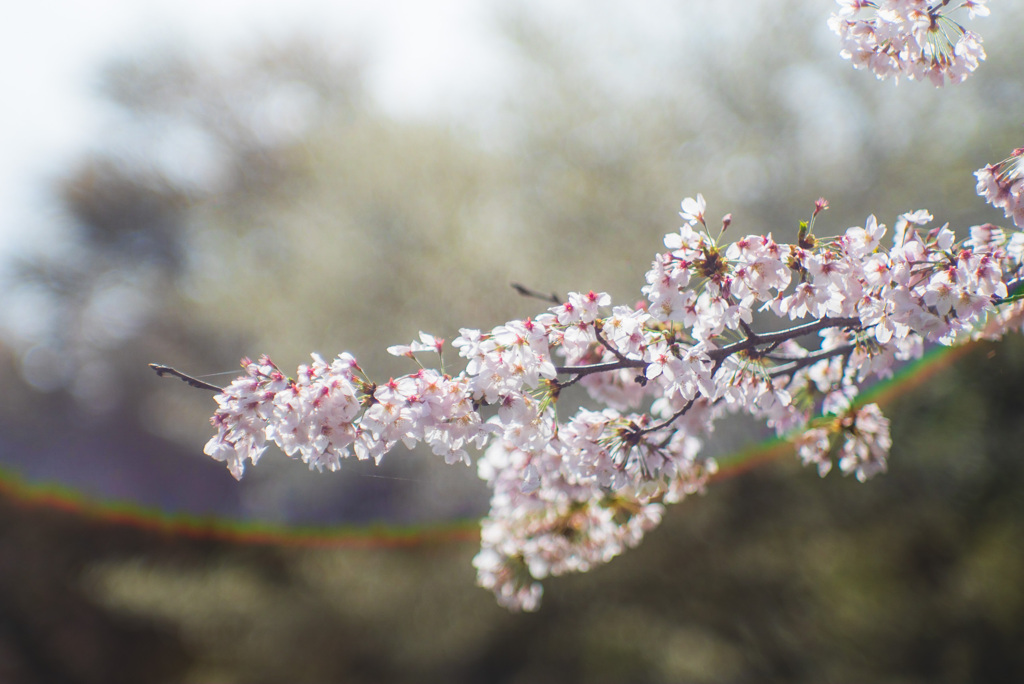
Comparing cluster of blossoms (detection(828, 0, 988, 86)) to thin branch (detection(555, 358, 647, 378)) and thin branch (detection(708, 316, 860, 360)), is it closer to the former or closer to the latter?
thin branch (detection(708, 316, 860, 360))

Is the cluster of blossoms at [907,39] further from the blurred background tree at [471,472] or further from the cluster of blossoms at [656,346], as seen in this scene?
the blurred background tree at [471,472]

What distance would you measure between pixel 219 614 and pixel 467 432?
5.71 metres

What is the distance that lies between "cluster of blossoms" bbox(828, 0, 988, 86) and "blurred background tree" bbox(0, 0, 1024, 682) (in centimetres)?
266

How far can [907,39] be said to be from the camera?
1.35 meters

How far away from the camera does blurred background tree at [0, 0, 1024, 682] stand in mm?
4117

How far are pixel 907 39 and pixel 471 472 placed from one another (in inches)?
178

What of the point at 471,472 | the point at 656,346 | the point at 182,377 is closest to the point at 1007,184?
the point at 656,346

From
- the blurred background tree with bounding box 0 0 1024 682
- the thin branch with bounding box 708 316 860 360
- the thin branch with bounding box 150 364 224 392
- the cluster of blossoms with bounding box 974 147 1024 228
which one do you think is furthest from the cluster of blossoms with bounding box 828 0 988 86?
the blurred background tree with bounding box 0 0 1024 682

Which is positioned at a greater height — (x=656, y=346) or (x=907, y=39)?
(x=907, y=39)

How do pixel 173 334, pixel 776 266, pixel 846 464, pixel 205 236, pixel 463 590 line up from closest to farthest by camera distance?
pixel 776 266 → pixel 846 464 → pixel 463 590 → pixel 173 334 → pixel 205 236

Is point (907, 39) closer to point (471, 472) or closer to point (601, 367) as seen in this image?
point (601, 367)

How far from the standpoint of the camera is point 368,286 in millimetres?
6027

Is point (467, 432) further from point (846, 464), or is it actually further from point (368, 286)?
point (368, 286)

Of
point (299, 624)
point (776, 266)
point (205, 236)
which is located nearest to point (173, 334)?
point (205, 236)
